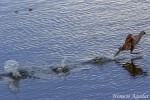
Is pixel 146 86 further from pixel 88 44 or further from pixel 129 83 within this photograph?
pixel 88 44

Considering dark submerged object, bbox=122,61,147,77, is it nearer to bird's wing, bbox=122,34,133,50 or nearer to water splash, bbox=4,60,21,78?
bird's wing, bbox=122,34,133,50

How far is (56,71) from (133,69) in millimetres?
4292

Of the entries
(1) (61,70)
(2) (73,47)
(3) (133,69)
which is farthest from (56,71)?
(3) (133,69)

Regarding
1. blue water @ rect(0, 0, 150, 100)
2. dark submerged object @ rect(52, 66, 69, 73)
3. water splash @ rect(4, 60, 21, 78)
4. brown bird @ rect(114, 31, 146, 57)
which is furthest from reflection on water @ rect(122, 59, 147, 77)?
water splash @ rect(4, 60, 21, 78)

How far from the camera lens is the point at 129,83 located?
28.5 meters

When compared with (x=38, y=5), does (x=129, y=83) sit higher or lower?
lower

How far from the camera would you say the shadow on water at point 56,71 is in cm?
2970

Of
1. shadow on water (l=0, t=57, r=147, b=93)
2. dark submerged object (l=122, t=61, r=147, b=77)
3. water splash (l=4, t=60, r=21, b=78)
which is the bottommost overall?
dark submerged object (l=122, t=61, r=147, b=77)

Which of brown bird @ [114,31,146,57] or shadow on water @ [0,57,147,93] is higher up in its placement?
brown bird @ [114,31,146,57]

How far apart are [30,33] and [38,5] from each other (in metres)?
6.02

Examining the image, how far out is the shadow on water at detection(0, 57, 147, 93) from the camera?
29.7 meters

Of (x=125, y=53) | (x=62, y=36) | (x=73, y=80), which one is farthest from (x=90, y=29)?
(x=73, y=80)

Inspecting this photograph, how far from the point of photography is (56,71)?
1196 inches

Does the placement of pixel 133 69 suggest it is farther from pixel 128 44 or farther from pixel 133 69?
pixel 128 44
